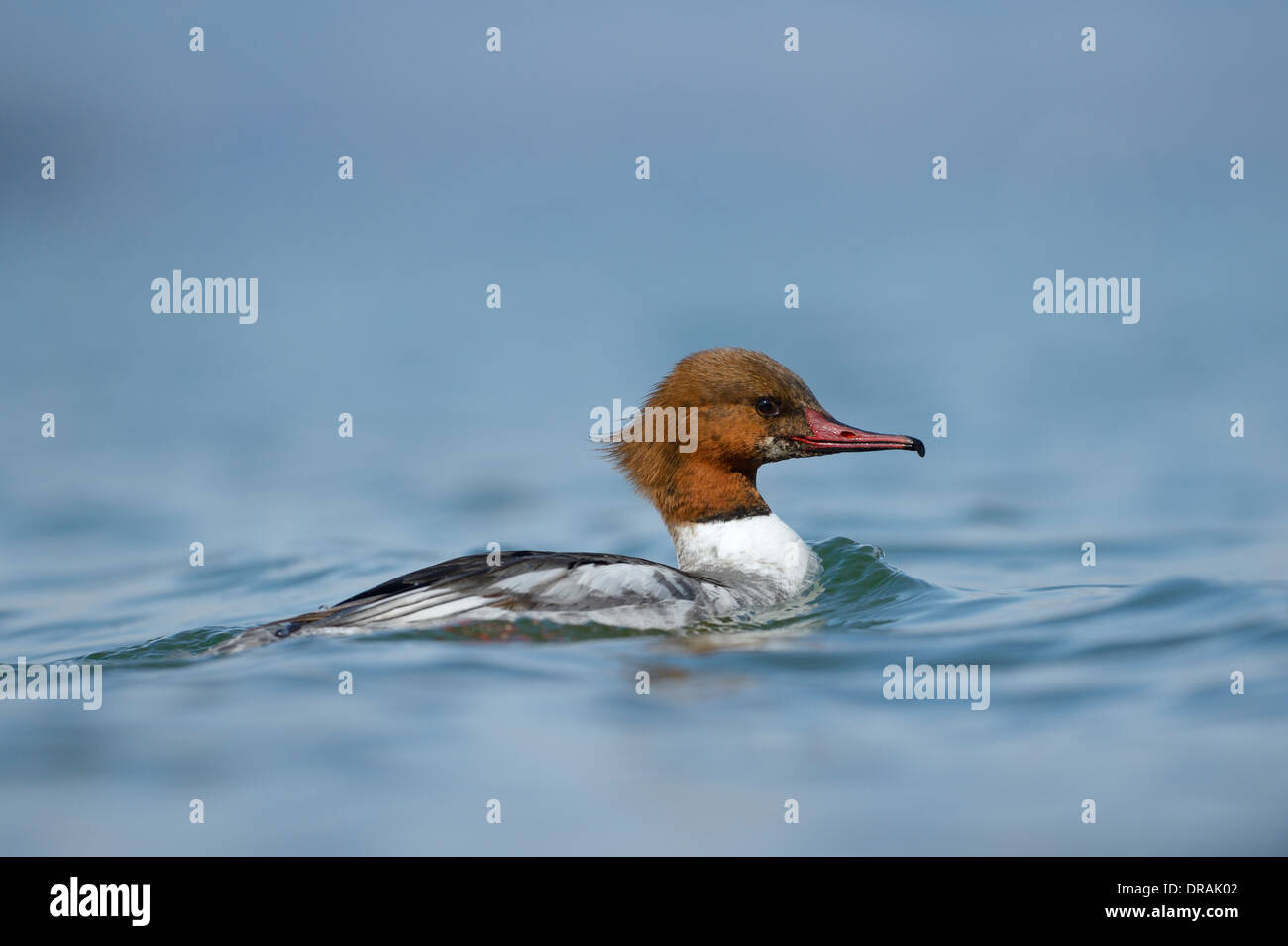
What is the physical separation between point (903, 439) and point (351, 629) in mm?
2718

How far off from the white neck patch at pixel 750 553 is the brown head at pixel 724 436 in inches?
2.5

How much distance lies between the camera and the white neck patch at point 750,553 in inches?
289

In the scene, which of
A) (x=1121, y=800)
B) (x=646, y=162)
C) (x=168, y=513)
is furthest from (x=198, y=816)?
(x=646, y=162)

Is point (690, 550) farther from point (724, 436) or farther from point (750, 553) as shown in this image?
point (724, 436)

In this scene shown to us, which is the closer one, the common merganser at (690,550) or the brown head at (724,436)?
the common merganser at (690,550)

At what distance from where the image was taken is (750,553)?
24.3 feet

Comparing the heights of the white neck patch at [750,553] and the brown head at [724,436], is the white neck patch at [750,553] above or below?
below

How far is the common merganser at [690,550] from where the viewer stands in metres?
6.48

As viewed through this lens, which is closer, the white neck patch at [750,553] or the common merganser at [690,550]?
the common merganser at [690,550]

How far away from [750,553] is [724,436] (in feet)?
1.94

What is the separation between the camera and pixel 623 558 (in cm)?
681

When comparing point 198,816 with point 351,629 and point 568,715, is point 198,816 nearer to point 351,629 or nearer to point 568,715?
point 568,715

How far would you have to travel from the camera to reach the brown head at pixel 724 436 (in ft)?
23.9

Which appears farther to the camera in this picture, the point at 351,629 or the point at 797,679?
the point at 351,629
